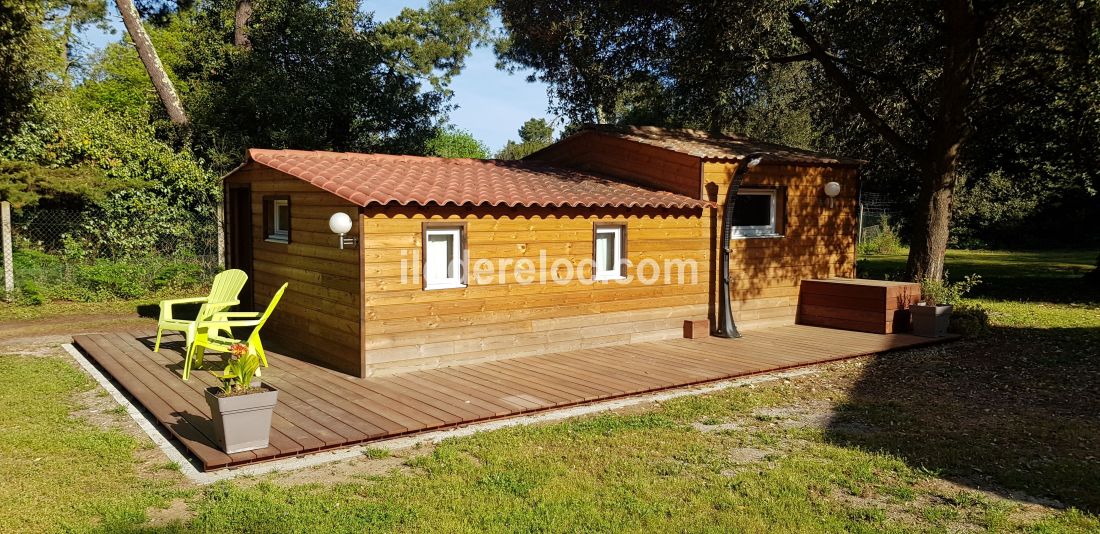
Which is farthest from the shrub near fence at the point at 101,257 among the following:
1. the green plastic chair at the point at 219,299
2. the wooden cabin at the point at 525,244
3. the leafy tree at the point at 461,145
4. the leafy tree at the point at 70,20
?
the leafy tree at the point at 461,145

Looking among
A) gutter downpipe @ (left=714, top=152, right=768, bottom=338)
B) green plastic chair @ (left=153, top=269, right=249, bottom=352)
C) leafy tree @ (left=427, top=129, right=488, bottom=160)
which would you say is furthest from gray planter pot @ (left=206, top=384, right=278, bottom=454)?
leafy tree @ (left=427, top=129, right=488, bottom=160)

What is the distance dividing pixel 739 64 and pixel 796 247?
3169mm

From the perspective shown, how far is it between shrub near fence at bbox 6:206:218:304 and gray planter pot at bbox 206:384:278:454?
9.18m

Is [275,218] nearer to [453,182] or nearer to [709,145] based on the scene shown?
[453,182]

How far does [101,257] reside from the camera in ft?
44.6

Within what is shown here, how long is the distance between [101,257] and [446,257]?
8.73 meters

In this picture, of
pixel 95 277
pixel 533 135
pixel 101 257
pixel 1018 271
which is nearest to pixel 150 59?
pixel 101 257

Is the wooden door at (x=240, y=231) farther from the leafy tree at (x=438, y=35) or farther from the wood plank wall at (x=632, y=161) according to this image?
the leafy tree at (x=438, y=35)

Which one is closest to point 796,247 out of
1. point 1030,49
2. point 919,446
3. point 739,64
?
point 739,64

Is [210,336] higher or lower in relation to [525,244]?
lower

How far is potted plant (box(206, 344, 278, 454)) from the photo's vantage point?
5105 mm

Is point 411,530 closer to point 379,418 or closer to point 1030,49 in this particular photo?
point 379,418

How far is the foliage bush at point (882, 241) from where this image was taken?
81.3 feet

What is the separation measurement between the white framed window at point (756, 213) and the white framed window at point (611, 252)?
2.17 meters
